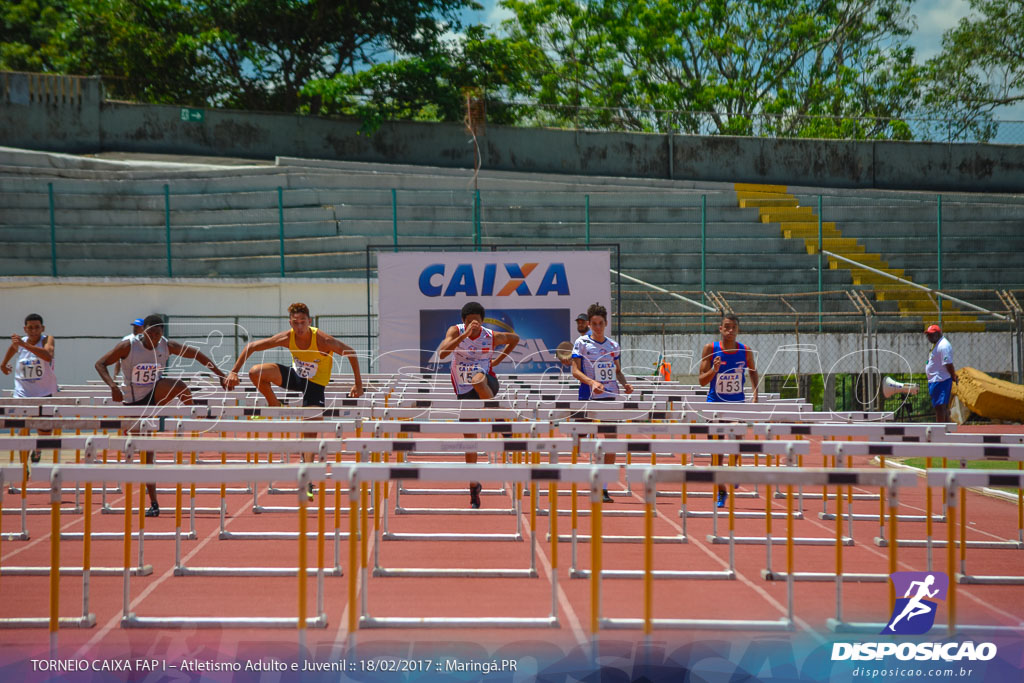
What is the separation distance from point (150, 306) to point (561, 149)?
16707mm

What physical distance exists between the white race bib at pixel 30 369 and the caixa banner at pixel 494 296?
21.7ft

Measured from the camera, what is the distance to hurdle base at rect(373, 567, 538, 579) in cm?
729

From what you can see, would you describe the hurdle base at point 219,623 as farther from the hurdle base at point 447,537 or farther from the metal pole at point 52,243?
the metal pole at point 52,243

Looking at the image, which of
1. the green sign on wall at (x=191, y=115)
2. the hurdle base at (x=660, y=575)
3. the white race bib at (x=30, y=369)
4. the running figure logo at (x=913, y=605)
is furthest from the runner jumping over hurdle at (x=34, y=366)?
the green sign on wall at (x=191, y=115)

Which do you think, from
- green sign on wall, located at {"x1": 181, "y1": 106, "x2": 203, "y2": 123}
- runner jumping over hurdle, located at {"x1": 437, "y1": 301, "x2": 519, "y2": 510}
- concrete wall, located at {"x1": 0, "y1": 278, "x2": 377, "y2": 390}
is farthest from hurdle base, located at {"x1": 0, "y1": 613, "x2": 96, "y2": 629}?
green sign on wall, located at {"x1": 181, "y1": 106, "x2": 203, "y2": 123}

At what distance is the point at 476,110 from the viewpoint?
3456 centimetres

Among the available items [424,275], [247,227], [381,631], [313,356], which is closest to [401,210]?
[247,227]

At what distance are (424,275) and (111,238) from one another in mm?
13363

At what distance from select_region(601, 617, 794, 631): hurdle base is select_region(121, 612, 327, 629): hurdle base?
1.65 metres

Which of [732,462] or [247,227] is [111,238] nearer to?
[247,227]

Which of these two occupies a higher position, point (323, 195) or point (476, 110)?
point (476, 110)

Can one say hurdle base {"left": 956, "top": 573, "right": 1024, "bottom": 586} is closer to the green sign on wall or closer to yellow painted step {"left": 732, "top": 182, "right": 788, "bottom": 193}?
yellow painted step {"left": 732, "top": 182, "right": 788, "bottom": 193}

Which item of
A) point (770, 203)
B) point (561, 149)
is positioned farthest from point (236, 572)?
point (561, 149)

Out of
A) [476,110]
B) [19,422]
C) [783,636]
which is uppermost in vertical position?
[476,110]
